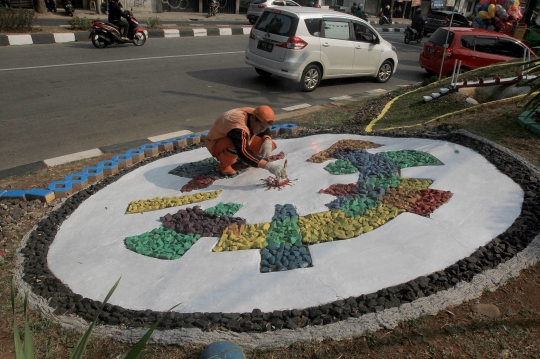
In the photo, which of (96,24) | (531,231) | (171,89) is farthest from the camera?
(96,24)

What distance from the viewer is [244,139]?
449cm

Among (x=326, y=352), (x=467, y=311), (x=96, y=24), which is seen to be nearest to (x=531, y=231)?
(x=467, y=311)

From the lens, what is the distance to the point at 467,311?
2.78 metres

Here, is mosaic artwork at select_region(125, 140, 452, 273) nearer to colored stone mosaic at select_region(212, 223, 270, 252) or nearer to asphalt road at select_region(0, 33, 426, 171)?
Answer: colored stone mosaic at select_region(212, 223, 270, 252)

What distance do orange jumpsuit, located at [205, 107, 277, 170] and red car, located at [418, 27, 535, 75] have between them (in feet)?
25.2

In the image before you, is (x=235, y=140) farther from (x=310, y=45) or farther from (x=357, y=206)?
(x=310, y=45)

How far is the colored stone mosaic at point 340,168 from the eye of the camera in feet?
15.0

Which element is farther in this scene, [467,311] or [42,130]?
[42,130]

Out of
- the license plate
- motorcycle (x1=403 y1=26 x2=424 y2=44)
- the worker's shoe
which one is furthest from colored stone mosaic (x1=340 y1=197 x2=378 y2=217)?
motorcycle (x1=403 y1=26 x2=424 y2=44)

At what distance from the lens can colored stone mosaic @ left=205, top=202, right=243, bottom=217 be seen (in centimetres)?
405

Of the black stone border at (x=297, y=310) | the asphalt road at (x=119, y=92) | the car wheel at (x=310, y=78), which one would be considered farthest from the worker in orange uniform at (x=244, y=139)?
the car wheel at (x=310, y=78)

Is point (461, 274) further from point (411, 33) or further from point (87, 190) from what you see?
point (411, 33)

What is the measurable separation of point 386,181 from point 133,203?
244cm

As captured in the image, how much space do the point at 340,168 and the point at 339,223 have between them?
106 centimetres
